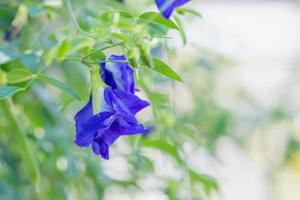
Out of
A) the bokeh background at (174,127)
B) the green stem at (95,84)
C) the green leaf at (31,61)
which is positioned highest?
the green stem at (95,84)

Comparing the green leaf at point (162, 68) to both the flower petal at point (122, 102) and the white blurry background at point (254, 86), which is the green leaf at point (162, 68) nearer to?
the flower petal at point (122, 102)

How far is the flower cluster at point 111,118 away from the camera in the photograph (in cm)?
44

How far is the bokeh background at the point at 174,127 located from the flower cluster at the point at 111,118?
13 centimetres

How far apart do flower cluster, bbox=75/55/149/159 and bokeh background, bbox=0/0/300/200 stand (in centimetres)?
13

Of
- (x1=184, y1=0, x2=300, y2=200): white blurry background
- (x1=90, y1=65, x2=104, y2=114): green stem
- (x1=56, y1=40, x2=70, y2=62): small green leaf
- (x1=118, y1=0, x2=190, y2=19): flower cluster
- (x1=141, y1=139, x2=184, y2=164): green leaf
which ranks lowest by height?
(x1=184, y1=0, x2=300, y2=200): white blurry background

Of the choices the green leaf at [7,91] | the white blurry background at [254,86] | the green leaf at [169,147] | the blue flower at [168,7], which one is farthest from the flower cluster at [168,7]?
the white blurry background at [254,86]

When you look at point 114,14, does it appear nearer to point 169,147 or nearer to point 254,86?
point 169,147

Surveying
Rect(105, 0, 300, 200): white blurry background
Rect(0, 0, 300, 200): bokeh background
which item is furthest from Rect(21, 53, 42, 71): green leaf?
Rect(105, 0, 300, 200): white blurry background

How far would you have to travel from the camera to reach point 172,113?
746 mm

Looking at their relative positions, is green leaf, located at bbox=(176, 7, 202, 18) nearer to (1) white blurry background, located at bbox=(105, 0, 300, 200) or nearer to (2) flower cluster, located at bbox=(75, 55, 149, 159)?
(2) flower cluster, located at bbox=(75, 55, 149, 159)

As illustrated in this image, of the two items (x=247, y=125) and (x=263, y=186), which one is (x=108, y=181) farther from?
(x=263, y=186)

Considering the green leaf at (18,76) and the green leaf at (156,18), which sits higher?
the green leaf at (156,18)

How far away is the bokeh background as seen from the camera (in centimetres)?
71

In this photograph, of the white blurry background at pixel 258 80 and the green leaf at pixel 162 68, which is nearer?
the green leaf at pixel 162 68
